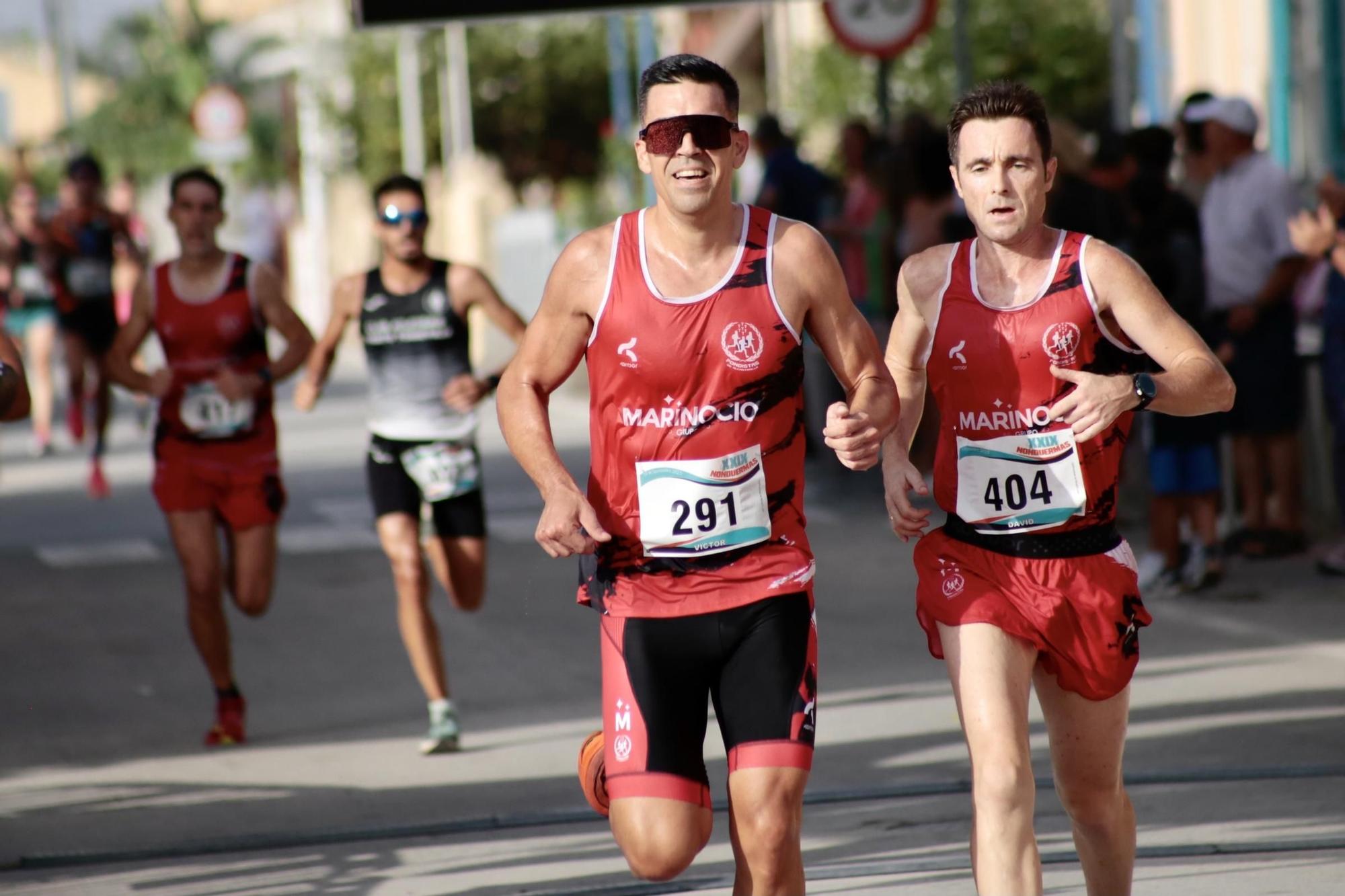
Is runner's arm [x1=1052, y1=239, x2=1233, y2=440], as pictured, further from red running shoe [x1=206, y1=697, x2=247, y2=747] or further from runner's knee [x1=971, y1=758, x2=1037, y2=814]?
red running shoe [x1=206, y1=697, x2=247, y2=747]

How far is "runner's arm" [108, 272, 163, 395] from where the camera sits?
8289mm

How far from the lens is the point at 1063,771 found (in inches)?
187

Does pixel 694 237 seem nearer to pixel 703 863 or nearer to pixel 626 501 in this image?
pixel 626 501

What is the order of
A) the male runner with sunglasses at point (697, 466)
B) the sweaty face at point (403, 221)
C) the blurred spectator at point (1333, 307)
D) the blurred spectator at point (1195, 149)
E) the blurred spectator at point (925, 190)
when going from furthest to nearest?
1. the blurred spectator at point (925, 190)
2. the blurred spectator at point (1195, 149)
3. the blurred spectator at point (1333, 307)
4. the sweaty face at point (403, 221)
5. the male runner with sunglasses at point (697, 466)

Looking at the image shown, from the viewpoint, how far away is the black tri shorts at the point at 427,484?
7945 millimetres

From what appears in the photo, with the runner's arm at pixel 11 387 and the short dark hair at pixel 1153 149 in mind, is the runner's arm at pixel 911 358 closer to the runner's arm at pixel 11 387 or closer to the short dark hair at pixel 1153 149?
the runner's arm at pixel 11 387

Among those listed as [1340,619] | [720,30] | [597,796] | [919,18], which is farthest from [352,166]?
[597,796]

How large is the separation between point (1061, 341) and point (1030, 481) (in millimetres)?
312

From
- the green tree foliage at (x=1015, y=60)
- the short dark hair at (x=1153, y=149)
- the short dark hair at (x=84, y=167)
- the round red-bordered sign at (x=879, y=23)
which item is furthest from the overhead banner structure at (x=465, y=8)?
the green tree foliage at (x=1015, y=60)

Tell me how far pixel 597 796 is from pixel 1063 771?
1037 mm

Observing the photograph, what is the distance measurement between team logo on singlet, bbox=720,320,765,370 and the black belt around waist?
0.64 meters

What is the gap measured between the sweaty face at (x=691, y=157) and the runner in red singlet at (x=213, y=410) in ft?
12.8

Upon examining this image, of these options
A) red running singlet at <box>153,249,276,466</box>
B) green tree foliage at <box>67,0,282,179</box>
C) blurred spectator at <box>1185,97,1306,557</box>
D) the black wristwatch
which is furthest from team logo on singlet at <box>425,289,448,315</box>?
green tree foliage at <box>67,0,282,179</box>

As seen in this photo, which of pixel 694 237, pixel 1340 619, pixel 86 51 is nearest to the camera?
pixel 694 237
